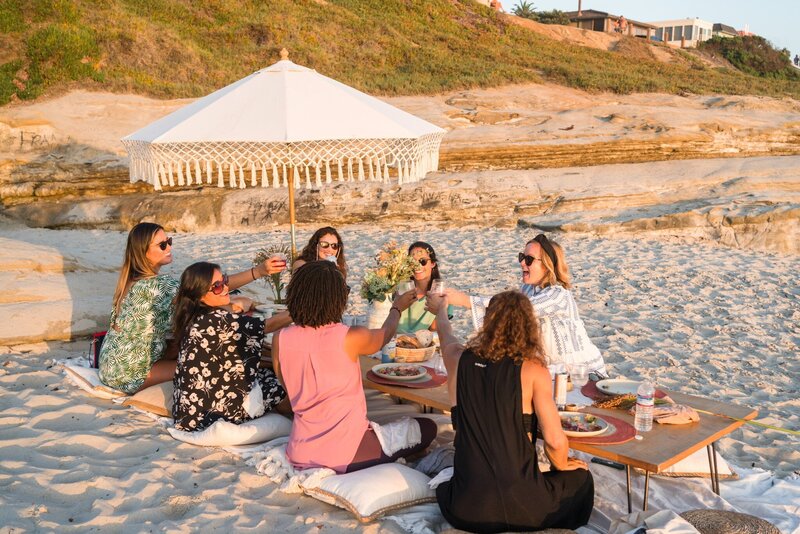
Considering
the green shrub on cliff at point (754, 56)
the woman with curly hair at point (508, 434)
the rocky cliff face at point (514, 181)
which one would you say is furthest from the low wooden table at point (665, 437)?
the green shrub on cliff at point (754, 56)

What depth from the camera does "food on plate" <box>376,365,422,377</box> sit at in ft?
14.8

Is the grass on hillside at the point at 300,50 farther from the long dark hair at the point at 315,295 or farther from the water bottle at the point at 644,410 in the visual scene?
the water bottle at the point at 644,410

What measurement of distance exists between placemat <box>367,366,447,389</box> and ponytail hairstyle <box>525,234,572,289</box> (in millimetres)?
982

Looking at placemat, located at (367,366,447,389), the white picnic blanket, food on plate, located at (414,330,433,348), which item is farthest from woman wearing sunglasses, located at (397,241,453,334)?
the white picnic blanket

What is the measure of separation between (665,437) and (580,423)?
0.42 meters

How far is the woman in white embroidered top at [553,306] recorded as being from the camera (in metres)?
4.55

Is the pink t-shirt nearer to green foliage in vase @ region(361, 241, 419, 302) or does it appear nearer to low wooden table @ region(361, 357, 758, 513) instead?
low wooden table @ region(361, 357, 758, 513)

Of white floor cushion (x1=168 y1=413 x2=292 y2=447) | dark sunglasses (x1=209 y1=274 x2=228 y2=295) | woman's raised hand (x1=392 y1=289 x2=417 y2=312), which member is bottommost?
white floor cushion (x1=168 y1=413 x2=292 y2=447)

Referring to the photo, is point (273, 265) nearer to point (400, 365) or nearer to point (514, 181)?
point (400, 365)

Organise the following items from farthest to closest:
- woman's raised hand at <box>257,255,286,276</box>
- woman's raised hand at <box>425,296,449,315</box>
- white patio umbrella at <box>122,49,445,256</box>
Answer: woman's raised hand at <box>257,255,286,276</box>, white patio umbrella at <box>122,49,445,256</box>, woman's raised hand at <box>425,296,449,315</box>

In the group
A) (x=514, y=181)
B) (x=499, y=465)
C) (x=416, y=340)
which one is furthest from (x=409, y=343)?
(x=514, y=181)

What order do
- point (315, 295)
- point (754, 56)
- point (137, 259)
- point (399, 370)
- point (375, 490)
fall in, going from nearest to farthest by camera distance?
point (375, 490) < point (315, 295) < point (399, 370) < point (137, 259) < point (754, 56)

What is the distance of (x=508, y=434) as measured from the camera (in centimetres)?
339

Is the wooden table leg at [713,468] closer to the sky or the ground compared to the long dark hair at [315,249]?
closer to the ground
